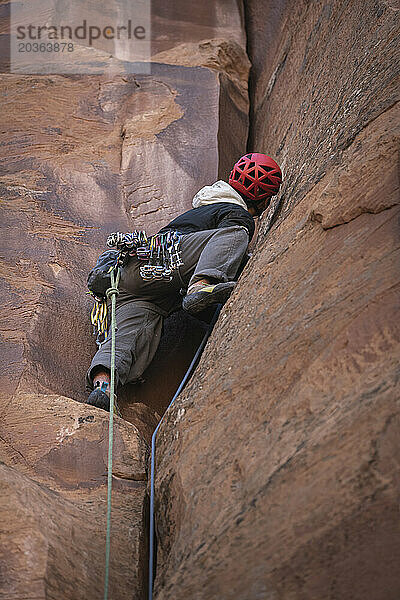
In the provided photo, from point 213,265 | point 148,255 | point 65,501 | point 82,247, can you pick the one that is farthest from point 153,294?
point 65,501

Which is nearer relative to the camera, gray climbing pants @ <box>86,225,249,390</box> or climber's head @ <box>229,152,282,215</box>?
gray climbing pants @ <box>86,225,249,390</box>

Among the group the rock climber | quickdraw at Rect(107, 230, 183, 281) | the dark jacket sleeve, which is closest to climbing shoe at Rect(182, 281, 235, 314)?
the rock climber

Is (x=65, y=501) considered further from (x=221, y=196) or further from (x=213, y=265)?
(x=221, y=196)

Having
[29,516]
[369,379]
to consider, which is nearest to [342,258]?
[369,379]

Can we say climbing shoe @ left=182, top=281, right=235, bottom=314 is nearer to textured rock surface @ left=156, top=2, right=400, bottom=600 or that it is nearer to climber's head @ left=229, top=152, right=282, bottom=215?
textured rock surface @ left=156, top=2, right=400, bottom=600

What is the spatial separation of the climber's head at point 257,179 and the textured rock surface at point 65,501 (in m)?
1.69

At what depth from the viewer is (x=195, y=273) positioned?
14.3 ft

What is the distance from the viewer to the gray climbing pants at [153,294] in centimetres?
436

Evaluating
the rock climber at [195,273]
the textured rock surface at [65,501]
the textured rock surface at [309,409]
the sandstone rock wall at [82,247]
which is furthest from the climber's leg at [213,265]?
the textured rock surface at [65,501]

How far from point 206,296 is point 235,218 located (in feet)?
2.23

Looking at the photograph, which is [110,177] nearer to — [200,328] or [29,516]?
[200,328]

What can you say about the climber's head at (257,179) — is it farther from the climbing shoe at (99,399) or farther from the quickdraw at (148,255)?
the climbing shoe at (99,399)

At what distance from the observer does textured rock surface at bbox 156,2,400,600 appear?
2.46 meters

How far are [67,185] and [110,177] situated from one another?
1.11 ft
